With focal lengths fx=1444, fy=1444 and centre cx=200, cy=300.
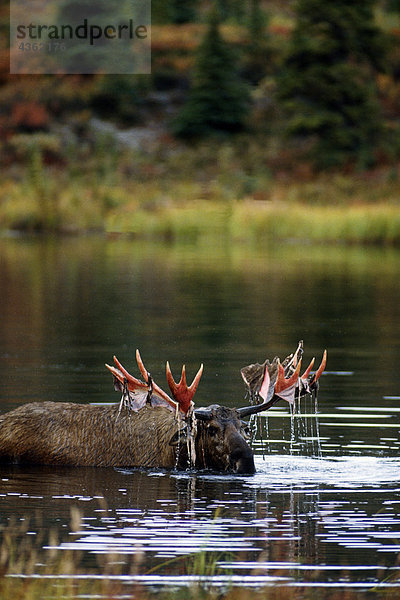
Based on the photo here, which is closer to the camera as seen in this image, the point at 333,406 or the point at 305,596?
the point at 305,596

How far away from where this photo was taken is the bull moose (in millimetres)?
12477

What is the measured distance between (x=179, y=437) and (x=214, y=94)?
238 ft

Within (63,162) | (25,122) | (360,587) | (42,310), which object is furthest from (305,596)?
(25,122)

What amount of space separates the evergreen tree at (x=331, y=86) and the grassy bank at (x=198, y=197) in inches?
96.8

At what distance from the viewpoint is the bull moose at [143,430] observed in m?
12.5

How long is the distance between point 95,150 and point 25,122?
17.1 ft

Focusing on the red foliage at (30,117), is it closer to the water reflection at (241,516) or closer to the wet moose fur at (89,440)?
the wet moose fur at (89,440)

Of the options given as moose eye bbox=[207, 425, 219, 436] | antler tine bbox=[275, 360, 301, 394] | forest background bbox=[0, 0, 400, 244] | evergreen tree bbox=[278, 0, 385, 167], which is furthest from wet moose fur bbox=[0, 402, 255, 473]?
evergreen tree bbox=[278, 0, 385, 167]

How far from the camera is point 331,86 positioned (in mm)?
80875

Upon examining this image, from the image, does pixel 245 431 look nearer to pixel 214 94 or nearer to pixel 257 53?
pixel 214 94

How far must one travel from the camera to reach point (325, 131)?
266ft

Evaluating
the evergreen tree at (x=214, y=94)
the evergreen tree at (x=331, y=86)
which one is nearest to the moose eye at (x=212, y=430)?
the evergreen tree at (x=331, y=86)

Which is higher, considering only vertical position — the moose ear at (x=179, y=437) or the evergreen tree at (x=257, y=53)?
the evergreen tree at (x=257, y=53)

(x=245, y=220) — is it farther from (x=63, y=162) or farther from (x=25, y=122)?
(x=25, y=122)
